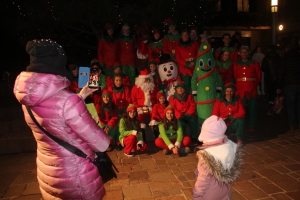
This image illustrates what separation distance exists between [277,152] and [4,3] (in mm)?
9426

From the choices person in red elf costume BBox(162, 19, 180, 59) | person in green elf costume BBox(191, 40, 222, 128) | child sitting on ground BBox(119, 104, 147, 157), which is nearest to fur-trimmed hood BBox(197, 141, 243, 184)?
child sitting on ground BBox(119, 104, 147, 157)

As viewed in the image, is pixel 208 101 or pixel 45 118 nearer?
pixel 45 118

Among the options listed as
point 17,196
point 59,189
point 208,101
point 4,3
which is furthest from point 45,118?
point 4,3

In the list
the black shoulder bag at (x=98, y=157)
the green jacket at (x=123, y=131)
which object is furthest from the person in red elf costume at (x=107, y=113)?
the black shoulder bag at (x=98, y=157)

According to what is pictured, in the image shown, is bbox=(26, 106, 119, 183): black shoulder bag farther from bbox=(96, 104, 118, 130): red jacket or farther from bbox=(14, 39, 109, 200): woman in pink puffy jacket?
bbox=(96, 104, 118, 130): red jacket

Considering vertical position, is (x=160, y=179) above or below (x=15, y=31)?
below

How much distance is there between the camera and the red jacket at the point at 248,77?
22.3 ft

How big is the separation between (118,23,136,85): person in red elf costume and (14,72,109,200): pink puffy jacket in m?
6.34

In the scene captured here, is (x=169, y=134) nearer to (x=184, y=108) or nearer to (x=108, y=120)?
(x=184, y=108)

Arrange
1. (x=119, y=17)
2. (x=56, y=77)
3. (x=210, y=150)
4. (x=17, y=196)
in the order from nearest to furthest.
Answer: (x=56, y=77) < (x=210, y=150) < (x=17, y=196) < (x=119, y=17)

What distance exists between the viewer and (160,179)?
14.6 ft

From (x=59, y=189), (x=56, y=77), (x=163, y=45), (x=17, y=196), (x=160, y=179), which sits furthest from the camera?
(x=163, y=45)

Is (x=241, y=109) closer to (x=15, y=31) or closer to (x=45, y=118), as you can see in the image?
(x=45, y=118)

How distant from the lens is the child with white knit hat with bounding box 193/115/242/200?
2504 mm
